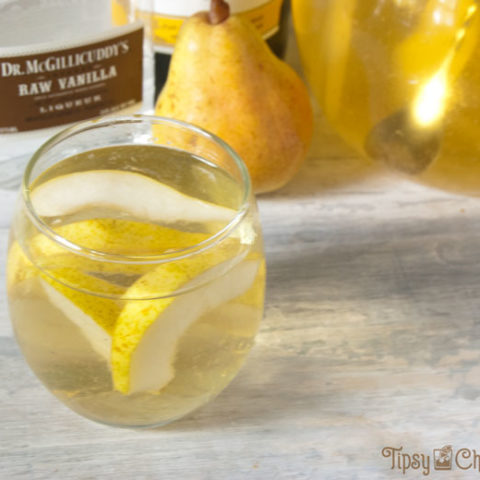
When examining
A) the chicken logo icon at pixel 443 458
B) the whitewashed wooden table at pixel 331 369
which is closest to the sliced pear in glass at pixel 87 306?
the whitewashed wooden table at pixel 331 369

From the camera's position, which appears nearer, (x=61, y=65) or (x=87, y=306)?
(x=87, y=306)

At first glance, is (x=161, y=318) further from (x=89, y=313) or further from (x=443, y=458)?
(x=443, y=458)

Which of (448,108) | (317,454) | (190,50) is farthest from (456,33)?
(317,454)

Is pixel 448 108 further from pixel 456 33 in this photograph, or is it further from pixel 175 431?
pixel 175 431

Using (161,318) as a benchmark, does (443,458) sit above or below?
below

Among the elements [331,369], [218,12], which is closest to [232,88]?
[218,12]

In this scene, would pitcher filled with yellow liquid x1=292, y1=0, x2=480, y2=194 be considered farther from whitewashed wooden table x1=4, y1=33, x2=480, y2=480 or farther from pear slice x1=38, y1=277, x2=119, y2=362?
pear slice x1=38, y1=277, x2=119, y2=362

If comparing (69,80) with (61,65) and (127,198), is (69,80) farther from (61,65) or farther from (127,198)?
(127,198)
